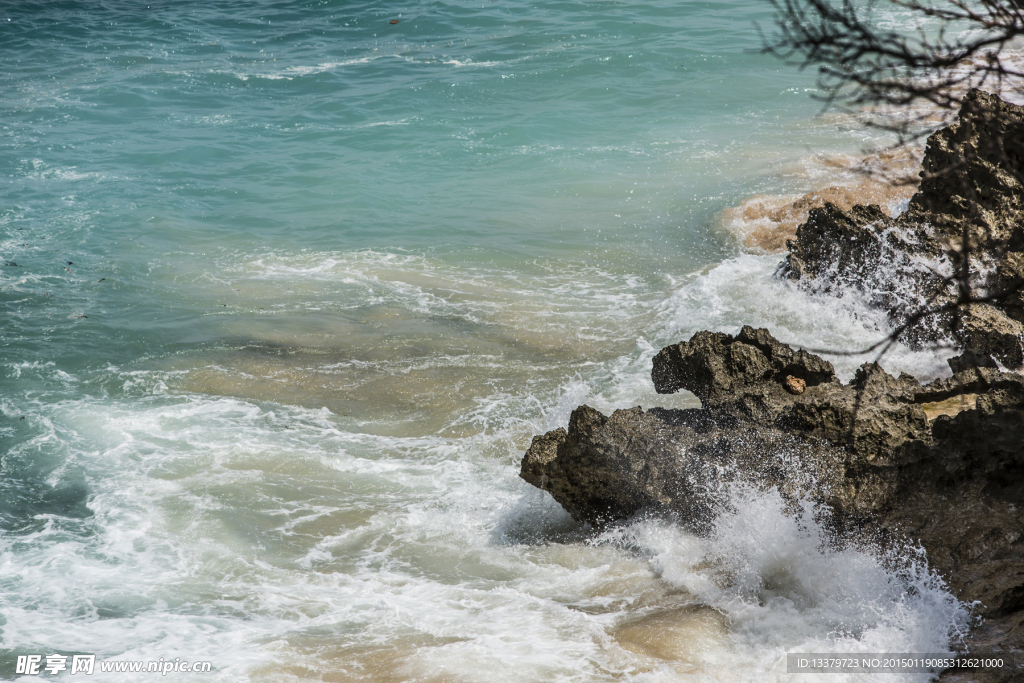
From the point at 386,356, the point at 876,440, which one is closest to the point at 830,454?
the point at 876,440

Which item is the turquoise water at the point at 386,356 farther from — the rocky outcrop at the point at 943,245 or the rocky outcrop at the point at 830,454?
the rocky outcrop at the point at 943,245

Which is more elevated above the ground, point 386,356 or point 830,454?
point 830,454

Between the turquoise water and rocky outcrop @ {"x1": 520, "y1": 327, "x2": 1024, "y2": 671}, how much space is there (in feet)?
0.78

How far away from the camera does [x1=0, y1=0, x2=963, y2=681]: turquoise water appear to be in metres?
4.72

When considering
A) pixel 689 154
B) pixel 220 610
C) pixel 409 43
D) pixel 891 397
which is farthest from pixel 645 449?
pixel 409 43

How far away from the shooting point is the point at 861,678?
4.02 metres

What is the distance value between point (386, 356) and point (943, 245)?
5.49 m

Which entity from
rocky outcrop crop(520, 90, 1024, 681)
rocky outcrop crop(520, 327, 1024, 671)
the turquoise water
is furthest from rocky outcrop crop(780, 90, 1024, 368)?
rocky outcrop crop(520, 327, 1024, 671)

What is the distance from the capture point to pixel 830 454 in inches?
192

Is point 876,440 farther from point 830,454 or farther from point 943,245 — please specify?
point 943,245

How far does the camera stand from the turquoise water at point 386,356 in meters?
4.72

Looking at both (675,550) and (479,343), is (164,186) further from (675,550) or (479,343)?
(675,550)

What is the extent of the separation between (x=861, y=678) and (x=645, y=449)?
179cm

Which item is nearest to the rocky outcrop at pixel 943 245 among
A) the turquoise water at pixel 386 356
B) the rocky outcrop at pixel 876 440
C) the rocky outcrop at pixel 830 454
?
the rocky outcrop at pixel 876 440
